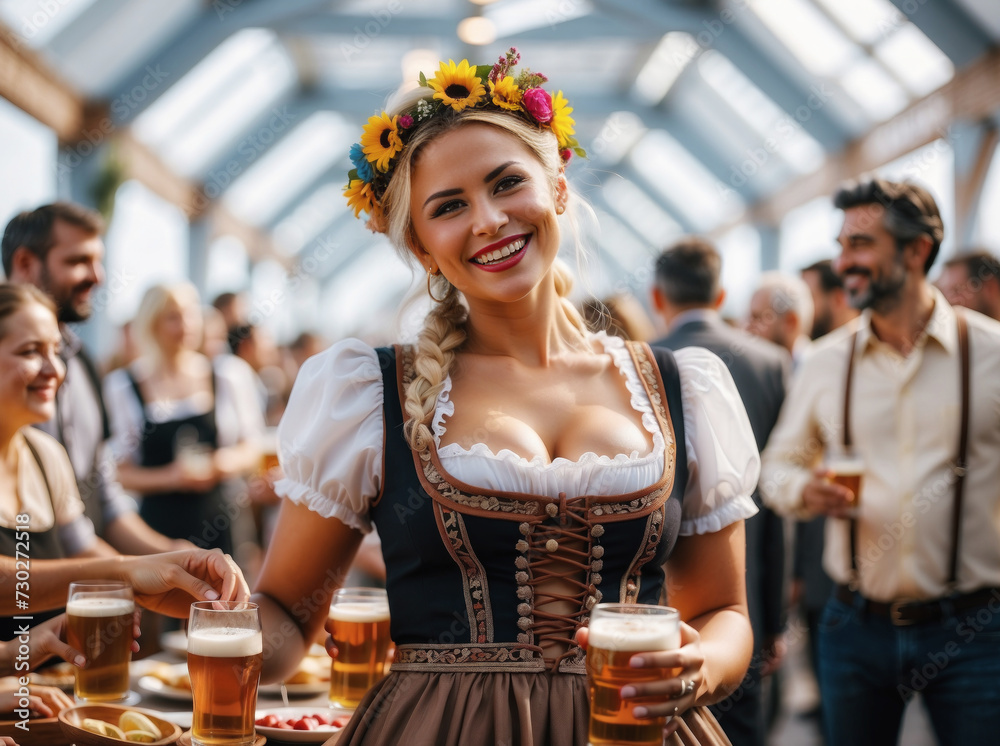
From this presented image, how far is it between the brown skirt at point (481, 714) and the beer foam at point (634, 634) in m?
0.24

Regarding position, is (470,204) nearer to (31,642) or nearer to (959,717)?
(31,642)

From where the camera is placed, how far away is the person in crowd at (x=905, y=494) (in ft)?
7.07

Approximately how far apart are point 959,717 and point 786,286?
2.32 meters

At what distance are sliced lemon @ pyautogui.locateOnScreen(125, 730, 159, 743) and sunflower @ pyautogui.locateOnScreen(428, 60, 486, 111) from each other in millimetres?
1044

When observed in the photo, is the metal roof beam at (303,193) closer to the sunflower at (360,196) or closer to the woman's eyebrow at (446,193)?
the sunflower at (360,196)

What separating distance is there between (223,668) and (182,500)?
290 centimetres

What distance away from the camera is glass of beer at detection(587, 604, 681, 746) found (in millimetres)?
1036

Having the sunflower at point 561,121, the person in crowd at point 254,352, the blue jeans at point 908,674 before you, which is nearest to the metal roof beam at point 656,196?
the person in crowd at point 254,352

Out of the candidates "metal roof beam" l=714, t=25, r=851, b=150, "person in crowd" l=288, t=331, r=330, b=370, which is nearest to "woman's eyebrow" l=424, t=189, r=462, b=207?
"person in crowd" l=288, t=331, r=330, b=370

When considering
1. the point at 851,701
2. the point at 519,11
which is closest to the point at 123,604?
the point at 851,701

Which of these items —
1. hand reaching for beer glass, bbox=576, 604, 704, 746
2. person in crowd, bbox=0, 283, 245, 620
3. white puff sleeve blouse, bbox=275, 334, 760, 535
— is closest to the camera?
hand reaching for beer glass, bbox=576, 604, 704, 746

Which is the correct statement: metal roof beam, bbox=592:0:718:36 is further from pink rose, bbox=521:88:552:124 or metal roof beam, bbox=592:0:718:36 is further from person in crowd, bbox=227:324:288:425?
pink rose, bbox=521:88:552:124

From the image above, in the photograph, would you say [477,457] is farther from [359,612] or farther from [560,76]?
[560,76]

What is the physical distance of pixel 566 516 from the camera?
4.31 ft
